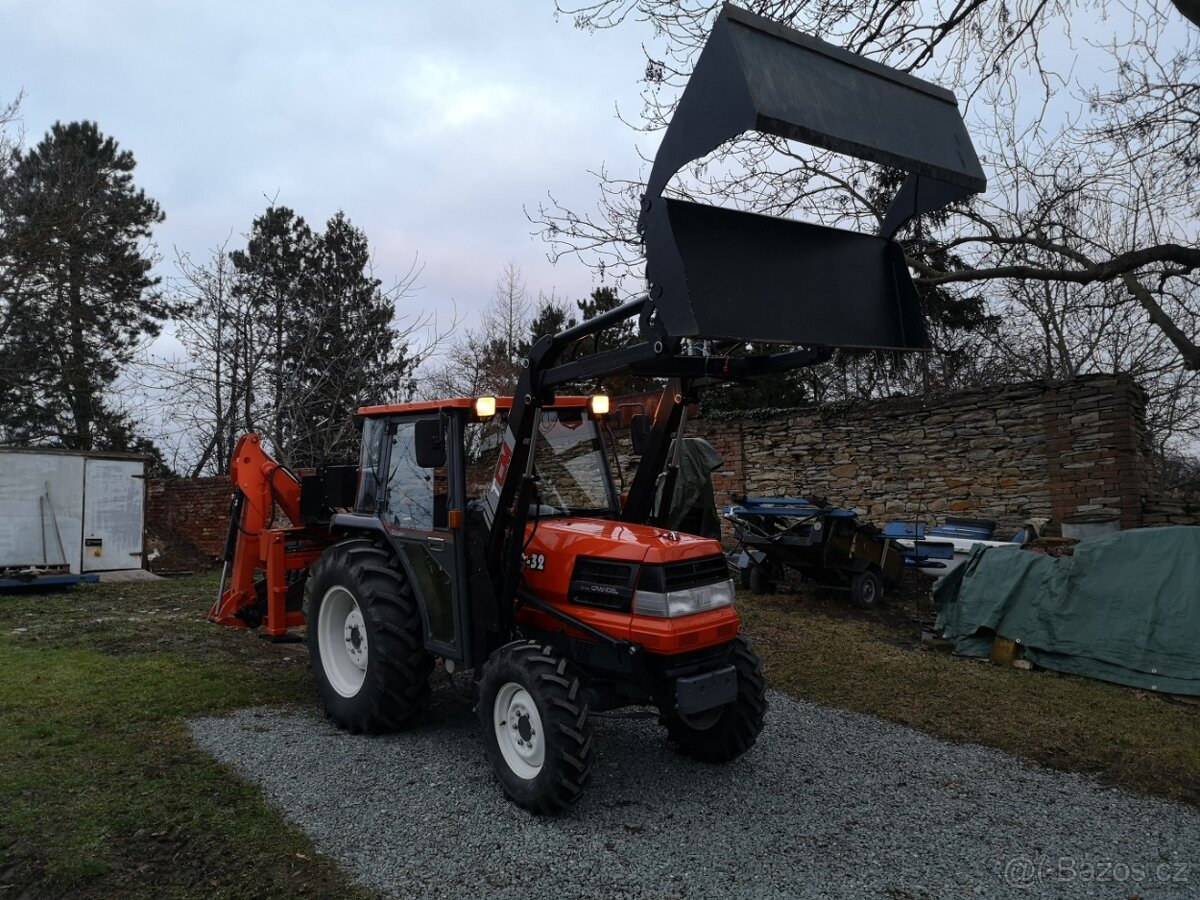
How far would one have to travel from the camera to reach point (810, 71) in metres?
3.38

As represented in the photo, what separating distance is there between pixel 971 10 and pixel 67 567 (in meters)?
13.8

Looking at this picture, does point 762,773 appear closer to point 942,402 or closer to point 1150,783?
point 1150,783

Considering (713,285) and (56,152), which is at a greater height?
(56,152)

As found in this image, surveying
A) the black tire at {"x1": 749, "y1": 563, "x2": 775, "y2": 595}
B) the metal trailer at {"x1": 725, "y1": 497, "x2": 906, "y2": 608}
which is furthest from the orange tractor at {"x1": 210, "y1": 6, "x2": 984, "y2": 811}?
the black tire at {"x1": 749, "y1": 563, "x2": 775, "y2": 595}

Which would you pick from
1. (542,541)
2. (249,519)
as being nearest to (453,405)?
(542,541)

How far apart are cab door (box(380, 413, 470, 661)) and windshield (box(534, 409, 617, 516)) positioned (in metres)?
0.55

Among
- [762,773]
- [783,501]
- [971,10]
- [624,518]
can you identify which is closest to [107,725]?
[624,518]

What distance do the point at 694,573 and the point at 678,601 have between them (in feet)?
0.70

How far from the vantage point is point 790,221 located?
388cm

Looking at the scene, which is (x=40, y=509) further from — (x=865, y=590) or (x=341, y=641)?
(x=865, y=590)

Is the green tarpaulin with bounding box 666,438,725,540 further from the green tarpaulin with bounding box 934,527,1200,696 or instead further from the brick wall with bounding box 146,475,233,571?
the brick wall with bounding box 146,475,233,571

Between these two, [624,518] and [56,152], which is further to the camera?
[56,152]

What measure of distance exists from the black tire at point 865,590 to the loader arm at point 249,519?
6810 mm

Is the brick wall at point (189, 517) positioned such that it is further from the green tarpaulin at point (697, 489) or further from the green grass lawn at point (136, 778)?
the green tarpaulin at point (697, 489)
